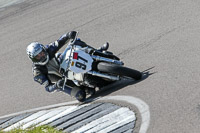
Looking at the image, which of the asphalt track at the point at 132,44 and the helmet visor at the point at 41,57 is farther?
the helmet visor at the point at 41,57

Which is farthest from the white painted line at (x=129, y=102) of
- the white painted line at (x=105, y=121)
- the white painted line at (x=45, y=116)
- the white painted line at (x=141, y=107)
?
the white painted line at (x=105, y=121)

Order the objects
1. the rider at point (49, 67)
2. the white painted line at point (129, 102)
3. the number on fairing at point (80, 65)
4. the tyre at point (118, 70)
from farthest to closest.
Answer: the number on fairing at point (80, 65) < the rider at point (49, 67) < the tyre at point (118, 70) < the white painted line at point (129, 102)

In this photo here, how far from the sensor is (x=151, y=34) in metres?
11.0

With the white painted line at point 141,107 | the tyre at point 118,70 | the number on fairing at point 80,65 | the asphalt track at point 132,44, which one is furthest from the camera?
the number on fairing at point 80,65

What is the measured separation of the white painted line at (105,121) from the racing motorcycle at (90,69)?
109 cm

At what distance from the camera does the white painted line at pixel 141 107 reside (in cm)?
687

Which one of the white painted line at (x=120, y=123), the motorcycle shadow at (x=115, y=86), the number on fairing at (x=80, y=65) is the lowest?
the motorcycle shadow at (x=115, y=86)

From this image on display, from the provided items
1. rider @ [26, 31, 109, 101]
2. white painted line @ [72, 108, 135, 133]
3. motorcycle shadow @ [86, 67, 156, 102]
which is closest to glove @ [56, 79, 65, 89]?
rider @ [26, 31, 109, 101]

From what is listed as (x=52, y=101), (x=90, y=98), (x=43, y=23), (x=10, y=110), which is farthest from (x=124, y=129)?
(x=43, y=23)

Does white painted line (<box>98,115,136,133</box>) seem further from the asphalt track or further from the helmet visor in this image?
the helmet visor

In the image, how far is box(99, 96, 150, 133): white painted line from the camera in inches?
270

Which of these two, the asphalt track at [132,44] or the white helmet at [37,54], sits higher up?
the white helmet at [37,54]

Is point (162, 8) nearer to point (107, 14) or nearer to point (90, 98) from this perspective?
point (107, 14)

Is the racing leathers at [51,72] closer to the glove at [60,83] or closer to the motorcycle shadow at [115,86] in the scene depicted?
the glove at [60,83]
